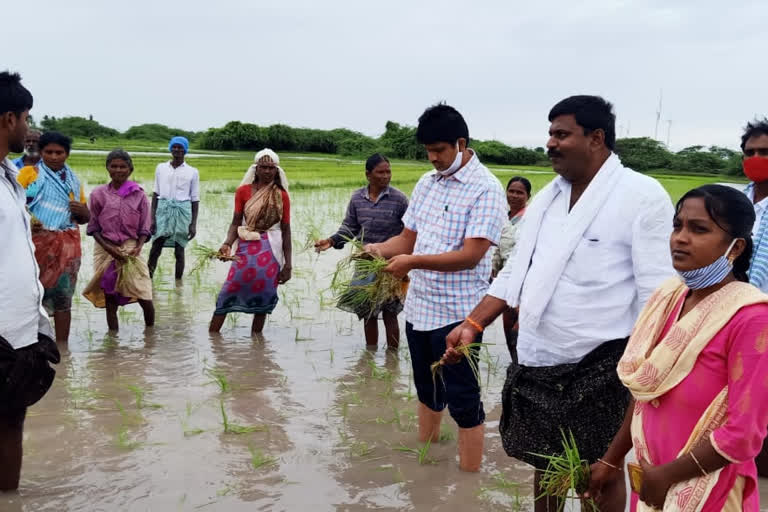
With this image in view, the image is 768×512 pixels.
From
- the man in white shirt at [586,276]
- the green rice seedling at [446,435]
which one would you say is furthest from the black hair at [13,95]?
the green rice seedling at [446,435]

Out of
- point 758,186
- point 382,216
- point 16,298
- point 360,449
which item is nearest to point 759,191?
point 758,186

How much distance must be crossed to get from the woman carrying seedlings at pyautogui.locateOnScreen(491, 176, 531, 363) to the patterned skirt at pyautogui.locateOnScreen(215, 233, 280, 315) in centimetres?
188

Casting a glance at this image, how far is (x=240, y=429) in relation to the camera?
4.25 metres

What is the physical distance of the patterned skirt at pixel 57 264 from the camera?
18.3 ft

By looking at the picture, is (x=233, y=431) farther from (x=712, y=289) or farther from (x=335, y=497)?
(x=712, y=289)

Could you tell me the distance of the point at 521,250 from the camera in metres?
2.69

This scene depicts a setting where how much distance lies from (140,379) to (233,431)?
1.24 meters

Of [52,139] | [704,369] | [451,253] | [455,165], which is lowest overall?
[704,369]

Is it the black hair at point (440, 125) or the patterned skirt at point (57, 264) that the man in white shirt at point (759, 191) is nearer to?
the black hair at point (440, 125)

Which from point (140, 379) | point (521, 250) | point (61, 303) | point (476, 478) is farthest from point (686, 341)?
point (61, 303)

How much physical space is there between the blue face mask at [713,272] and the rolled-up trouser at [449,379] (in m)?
1.45

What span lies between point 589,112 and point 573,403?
39.3 inches

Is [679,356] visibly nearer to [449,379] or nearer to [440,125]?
[449,379]

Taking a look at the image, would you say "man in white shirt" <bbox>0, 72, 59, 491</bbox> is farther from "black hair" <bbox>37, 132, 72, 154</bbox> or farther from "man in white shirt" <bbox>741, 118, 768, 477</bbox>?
"man in white shirt" <bbox>741, 118, 768, 477</bbox>
